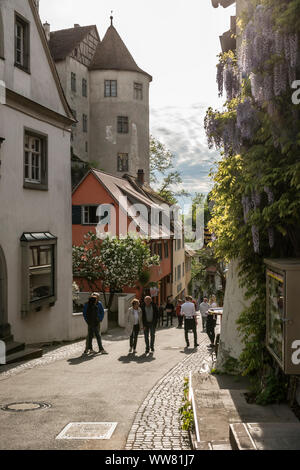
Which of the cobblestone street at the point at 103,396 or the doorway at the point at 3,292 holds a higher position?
the doorway at the point at 3,292

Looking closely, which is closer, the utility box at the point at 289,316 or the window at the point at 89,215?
the utility box at the point at 289,316

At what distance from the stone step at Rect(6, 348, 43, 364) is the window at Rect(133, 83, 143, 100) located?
5052cm

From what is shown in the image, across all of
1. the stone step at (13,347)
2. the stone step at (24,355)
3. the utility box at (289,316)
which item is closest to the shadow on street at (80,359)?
the stone step at (24,355)

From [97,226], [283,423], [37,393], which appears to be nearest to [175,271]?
[97,226]

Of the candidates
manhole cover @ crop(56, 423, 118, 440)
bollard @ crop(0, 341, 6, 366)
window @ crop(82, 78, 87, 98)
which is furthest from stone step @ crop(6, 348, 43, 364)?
window @ crop(82, 78, 87, 98)

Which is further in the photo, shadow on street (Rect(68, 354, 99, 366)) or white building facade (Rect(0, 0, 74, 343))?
white building facade (Rect(0, 0, 74, 343))

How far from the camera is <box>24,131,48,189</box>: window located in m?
17.4

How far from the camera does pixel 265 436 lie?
6.26 metres

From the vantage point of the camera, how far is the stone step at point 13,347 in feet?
49.7

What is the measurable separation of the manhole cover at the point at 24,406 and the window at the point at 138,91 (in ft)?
184

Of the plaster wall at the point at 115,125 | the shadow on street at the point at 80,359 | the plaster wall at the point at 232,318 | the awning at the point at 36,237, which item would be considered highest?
the plaster wall at the point at 115,125

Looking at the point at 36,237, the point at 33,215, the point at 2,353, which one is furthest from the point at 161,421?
the point at 33,215

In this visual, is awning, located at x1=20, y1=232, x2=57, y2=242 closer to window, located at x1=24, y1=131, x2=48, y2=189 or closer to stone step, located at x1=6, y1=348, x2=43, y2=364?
window, located at x1=24, y1=131, x2=48, y2=189

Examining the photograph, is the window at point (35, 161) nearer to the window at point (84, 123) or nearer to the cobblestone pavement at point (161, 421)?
the cobblestone pavement at point (161, 421)
